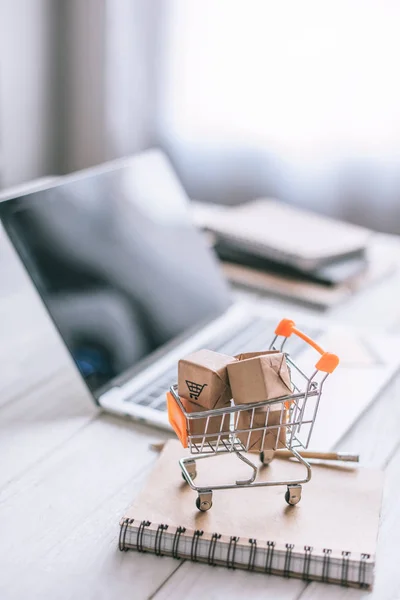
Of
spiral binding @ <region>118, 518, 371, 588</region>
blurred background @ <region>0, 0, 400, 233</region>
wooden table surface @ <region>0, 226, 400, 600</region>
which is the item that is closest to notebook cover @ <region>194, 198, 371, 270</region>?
wooden table surface @ <region>0, 226, 400, 600</region>

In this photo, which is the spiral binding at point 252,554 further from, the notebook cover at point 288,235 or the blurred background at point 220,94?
the blurred background at point 220,94

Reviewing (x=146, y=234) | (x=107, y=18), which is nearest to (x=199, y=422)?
(x=146, y=234)

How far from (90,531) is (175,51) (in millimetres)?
2471

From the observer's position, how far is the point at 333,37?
2.54 metres

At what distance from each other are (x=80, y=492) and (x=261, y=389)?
0.23 m

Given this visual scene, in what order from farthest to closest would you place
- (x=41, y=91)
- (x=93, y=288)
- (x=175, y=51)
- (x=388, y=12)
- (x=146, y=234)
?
(x=41, y=91), (x=175, y=51), (x=388, y=12), (x=146, y=234), (x=93, y=288)

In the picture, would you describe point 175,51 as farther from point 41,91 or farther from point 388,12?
point 388,12

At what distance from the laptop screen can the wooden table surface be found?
84 mm

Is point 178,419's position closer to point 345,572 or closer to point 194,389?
point 194,389

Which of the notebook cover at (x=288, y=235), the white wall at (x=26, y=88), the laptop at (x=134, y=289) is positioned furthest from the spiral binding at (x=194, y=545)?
the white wall at (x=26, y=88)

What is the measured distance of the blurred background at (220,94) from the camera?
2.55m

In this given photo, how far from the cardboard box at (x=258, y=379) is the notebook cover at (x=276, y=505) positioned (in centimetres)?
12

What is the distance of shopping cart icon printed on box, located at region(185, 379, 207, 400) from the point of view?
67cm

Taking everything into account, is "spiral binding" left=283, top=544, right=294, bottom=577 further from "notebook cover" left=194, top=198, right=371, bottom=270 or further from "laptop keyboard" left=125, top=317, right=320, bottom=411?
"notebook cover" left=194, top=198, right=371, bottom=270
